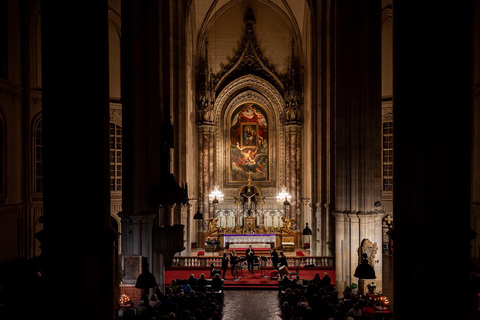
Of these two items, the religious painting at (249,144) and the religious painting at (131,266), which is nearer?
the religious painting at (131,266)

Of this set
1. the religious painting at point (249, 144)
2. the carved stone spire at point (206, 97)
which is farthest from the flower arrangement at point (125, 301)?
the religious painting at point (249, 144)

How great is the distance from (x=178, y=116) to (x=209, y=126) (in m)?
9.91

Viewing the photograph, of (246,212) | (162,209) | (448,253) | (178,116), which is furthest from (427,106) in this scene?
(246,212)

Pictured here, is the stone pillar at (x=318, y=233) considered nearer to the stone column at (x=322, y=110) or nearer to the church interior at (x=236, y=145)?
the stone column at (x=322, y=110)

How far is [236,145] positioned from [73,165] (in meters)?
26.4

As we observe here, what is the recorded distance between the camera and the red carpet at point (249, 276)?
17.8 metres

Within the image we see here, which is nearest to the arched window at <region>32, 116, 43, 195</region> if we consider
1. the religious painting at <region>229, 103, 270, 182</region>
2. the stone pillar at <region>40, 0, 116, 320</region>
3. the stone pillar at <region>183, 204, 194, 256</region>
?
the stone pillar at <region>183, 204, 194, 256</region>

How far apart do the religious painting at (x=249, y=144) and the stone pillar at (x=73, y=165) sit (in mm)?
25950

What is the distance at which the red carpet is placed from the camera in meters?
17.8

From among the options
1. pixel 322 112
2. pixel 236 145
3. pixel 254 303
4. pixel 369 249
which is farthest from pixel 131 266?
pixel 236 145

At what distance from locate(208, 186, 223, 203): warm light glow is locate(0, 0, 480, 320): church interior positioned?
160mm

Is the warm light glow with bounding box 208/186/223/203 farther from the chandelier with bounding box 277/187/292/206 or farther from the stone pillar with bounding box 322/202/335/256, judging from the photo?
the stone pillar with bounding box 322/202/335/256

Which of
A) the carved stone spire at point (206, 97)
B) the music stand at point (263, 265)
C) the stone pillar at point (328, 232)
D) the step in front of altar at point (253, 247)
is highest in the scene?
the carved stone spire at point (206, 97)

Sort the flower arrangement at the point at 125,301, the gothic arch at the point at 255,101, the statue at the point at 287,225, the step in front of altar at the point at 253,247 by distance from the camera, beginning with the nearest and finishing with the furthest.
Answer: the flower arrangement at the point at 125,301, the step in front of altar at the point at 253,247, the statue at the point at 287,225, the gothic arch at the point at 255,101
